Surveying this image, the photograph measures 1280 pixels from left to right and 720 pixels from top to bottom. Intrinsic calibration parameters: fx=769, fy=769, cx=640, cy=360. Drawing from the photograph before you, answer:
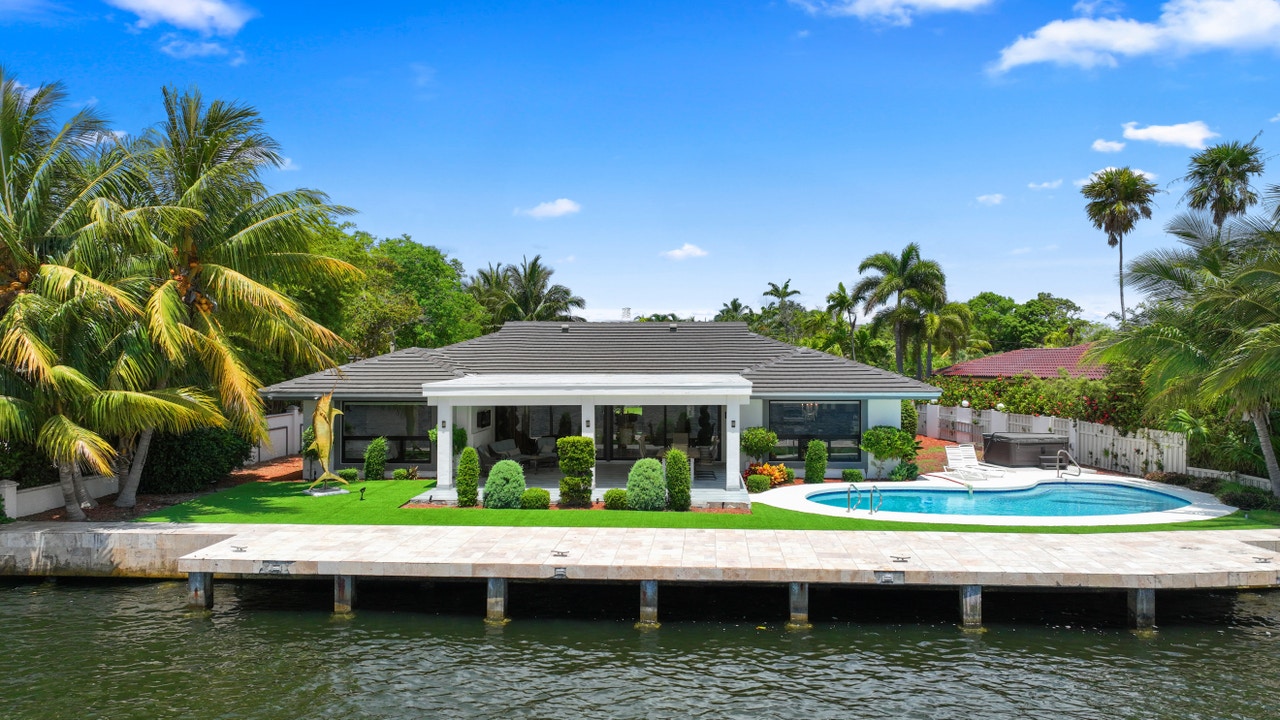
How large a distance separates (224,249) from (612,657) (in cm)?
1368

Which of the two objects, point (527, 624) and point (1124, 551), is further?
point (1124, 551)

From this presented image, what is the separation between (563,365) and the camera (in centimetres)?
2455

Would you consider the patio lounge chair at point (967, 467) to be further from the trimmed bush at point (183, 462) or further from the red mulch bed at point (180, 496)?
the trimmed bush at point (183, 462)

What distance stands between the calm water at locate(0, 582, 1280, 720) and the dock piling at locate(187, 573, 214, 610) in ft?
0.85

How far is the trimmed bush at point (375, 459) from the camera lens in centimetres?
2102

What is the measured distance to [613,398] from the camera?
1822cm

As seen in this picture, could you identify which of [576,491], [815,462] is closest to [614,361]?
[815,462]

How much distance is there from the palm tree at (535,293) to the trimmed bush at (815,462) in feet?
109

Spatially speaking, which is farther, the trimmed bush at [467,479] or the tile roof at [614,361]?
the tile roof at [614,361]

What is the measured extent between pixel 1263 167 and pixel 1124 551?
88.3 ft

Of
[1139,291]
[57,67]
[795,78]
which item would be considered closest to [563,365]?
[795,78]

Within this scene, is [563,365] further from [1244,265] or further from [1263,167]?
[1263,167]

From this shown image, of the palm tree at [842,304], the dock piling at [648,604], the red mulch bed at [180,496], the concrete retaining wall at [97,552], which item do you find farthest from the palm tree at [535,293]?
the dock piling at [648,604]

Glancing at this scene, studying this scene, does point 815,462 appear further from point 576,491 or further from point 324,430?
point 324,430
